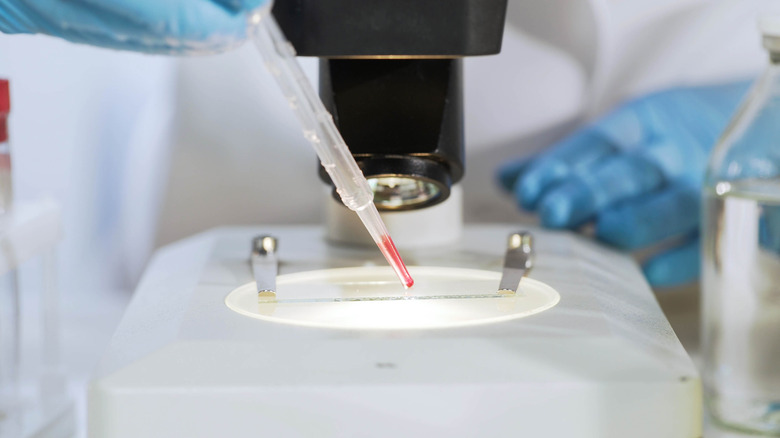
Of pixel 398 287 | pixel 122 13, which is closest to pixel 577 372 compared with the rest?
pixel 398 287

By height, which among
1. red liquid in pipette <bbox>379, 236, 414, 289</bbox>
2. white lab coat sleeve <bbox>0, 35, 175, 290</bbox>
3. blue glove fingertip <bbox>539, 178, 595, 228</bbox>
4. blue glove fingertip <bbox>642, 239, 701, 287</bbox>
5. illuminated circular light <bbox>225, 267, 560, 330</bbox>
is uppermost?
white lab coat sleeve <bbox>0, 35, 175, 290</bbox>

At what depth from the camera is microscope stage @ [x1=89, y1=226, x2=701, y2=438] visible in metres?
0.37

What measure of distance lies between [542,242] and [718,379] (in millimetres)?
162

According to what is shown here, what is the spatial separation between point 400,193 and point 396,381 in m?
0.22

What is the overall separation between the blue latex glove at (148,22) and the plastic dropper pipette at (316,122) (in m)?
0.01

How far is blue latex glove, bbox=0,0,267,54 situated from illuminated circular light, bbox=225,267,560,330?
0.47 ft

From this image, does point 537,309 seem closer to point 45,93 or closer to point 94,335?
point 94,335

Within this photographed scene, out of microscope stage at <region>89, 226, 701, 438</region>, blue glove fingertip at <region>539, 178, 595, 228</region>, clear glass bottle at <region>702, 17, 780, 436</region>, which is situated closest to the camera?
microscope stage at <region>89, 226, 701, 438</region>

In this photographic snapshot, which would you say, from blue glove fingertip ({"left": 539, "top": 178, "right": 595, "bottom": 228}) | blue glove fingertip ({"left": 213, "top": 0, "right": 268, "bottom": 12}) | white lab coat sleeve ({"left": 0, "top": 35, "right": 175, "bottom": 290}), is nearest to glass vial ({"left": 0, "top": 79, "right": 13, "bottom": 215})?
blue glove fingertip ({"left": 213, "top": 0, "right": 268, "bottom": 12})

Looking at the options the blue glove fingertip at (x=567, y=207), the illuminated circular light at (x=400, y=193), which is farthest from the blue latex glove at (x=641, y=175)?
the illuminated circular light at (x=400, y=193)

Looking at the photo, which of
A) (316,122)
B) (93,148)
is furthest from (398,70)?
(93,148)

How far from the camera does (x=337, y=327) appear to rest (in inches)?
16.8

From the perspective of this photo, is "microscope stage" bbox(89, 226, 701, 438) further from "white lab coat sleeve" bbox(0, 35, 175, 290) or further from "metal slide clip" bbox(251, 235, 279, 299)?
"white lab coat sleeve" bbox(0, 35, 175, 290)

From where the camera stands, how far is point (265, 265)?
58 cm
